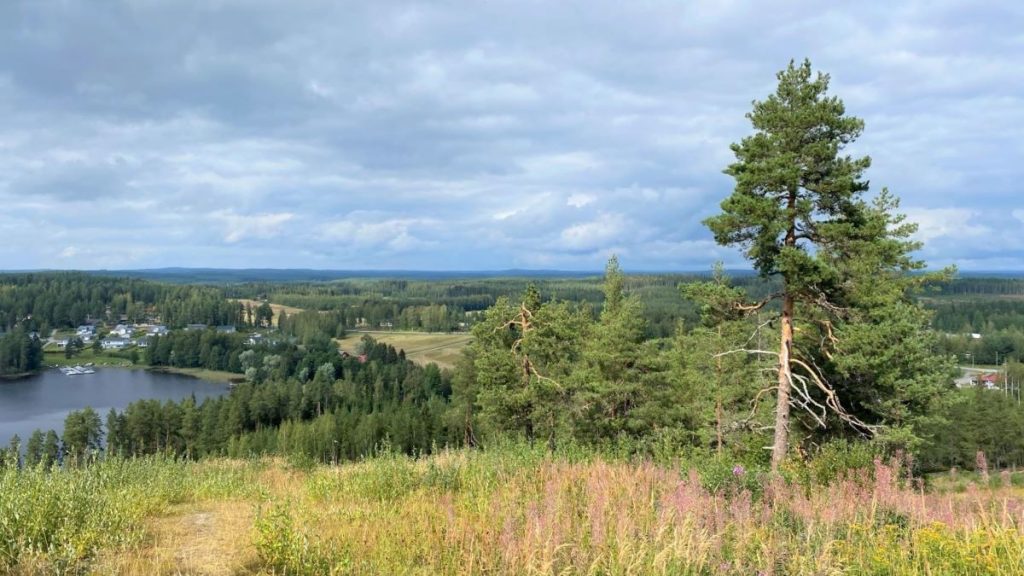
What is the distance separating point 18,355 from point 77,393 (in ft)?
142

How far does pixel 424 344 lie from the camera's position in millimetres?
136375

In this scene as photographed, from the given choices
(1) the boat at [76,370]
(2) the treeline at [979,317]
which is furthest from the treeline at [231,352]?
(2) the treeline at [979,317]

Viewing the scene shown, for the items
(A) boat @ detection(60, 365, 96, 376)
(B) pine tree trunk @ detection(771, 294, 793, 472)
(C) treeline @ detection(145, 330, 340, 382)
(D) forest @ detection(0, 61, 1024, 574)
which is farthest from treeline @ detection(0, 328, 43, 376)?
(B) pine tree trunk @ detection(771, 294, 793, 472)

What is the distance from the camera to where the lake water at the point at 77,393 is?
246ft

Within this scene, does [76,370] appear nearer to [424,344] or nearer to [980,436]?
[424,344]

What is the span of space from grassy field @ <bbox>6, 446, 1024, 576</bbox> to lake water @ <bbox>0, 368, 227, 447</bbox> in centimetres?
7218

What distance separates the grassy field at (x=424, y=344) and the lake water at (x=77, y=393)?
3492 centimetres

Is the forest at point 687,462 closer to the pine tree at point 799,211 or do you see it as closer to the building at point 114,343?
the pine tree at point 799,211

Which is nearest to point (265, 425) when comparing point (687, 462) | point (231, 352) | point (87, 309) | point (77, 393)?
point (77, 393)

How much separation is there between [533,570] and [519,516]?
4.47 feet

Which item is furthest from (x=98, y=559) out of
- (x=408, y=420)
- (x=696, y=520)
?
(x=408, y=420)

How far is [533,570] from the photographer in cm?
399

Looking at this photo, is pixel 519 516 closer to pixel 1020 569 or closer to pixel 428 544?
pixel 428 544

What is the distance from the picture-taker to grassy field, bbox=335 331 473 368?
4577 inches
